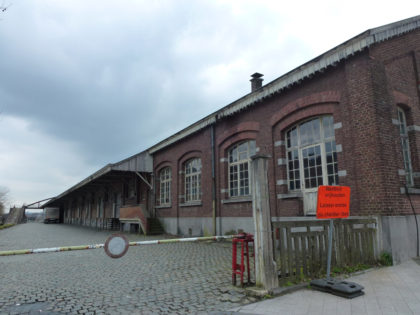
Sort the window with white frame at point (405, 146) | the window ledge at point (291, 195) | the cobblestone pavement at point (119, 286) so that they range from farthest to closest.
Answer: the window ledge at point (291, 195)
the window with white frame at point (405, 146)
the cobblestone pavement at point (119, 286)

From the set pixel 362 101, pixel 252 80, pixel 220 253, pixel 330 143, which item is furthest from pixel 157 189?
pixel 362 101

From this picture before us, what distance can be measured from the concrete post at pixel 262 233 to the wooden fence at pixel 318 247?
18 cm

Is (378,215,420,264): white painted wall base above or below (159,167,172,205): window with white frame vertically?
below

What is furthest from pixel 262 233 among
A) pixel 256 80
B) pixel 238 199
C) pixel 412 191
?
pixel 256 80

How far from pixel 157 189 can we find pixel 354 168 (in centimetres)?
1384

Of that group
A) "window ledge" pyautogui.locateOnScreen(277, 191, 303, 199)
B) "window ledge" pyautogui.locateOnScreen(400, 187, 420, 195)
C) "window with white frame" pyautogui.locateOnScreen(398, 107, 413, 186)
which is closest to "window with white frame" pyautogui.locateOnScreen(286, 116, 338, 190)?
"window ledge" pyautogui.locateOnScreen(277, 191, 303, 199)

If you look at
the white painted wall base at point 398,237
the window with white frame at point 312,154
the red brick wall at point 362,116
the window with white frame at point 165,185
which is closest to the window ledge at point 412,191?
the red brick wall at point 362,116

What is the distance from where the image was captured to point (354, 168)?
8.26 m

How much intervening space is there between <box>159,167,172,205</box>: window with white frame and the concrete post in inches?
542

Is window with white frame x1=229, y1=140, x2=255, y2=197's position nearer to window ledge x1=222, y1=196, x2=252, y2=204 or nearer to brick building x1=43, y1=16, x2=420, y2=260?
brick building x1=43, y1=16, x2=420, y2=260

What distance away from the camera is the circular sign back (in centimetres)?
480

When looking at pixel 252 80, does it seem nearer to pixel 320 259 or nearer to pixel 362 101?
pixel 362 101

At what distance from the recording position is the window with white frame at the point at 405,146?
8.80 meters

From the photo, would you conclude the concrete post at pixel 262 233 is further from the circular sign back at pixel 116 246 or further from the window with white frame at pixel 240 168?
the window with white frame at pixel 240 168
